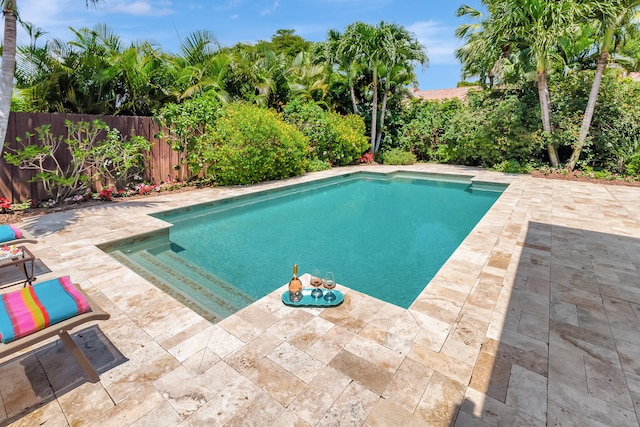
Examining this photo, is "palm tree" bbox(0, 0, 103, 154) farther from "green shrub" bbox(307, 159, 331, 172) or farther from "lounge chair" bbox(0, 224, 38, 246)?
"green shrub" bbox(307, 159, 331, 172)

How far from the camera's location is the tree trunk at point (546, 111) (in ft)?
36.4

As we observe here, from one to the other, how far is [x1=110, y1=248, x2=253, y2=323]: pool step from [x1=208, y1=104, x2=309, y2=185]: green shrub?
4509 mm

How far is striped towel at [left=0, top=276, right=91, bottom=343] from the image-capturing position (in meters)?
1.96

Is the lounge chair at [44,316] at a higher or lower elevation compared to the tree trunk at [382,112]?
lower

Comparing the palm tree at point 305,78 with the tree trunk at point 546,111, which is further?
the palm tree at point 305,78

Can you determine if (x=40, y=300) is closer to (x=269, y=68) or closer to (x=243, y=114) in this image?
(x=243, y=114)

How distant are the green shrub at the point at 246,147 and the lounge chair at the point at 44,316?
24.0ft

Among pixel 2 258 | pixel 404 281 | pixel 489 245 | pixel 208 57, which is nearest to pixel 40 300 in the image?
pixel 2 258

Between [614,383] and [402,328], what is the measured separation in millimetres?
1523

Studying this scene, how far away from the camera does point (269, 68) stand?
13.5 m

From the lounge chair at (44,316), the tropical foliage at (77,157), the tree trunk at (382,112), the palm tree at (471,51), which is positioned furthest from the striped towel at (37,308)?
the palm tree at (471,51)

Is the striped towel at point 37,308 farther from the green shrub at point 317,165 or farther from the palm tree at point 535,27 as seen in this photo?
the palm tree at point 535,27

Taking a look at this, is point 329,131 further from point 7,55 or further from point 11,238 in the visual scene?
point 11,238

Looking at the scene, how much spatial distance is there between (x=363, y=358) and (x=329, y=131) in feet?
38.4
